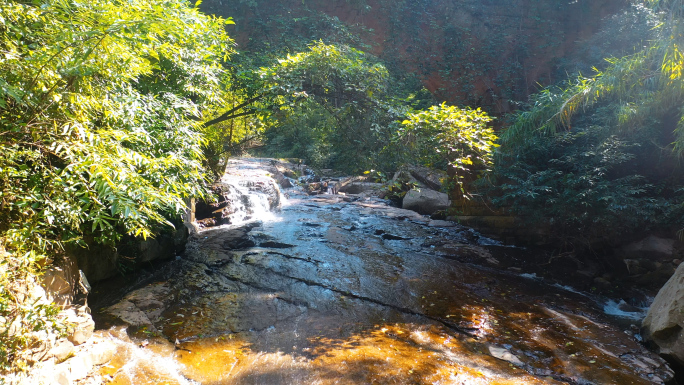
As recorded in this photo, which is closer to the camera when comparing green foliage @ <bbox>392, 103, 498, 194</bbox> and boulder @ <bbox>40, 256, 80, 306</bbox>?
boulder @ <bbox>40, 256, 80, 306</bbox>

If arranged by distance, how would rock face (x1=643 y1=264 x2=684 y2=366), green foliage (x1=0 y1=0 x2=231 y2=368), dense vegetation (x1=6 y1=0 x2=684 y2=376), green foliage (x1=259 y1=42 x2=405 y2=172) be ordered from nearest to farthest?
green foliage (x1=0 y1=0 x2=231 y2=368)
dense vegetation (x1=6 y1=0 x2=684 y2=376)
rock face (x1=643 y1=264 x2=684 y2=366)
green foliage (x1=259 y1=42 x2=405 y2=172)

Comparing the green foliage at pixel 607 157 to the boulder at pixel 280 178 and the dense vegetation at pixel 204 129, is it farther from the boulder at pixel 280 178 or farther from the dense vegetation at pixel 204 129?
the boulder at pixel 280 178

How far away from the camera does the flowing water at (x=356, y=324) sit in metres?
3.63

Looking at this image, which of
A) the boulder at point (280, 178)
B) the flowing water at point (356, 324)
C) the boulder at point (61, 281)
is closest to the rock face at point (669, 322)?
the flowing water at point (356, 324)

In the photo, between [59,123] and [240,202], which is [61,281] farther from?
[240,202]

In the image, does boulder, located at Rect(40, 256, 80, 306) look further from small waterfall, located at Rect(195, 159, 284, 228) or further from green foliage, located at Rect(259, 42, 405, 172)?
small waterfall, located at Rect(195, 159, 284, 228)

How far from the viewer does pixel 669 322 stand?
13.6 ft

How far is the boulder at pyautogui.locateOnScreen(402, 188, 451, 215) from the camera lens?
36.0 ft

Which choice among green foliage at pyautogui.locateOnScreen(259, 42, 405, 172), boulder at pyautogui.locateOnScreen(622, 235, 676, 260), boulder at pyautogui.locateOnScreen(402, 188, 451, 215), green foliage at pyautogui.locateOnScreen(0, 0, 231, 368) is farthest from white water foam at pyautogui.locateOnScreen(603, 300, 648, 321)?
green foliage at pyautogui.locateOnScreen(0, 0, 231, 368)

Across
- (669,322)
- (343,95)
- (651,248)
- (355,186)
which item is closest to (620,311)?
(669,322)

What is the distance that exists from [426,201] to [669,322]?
23.6 feet

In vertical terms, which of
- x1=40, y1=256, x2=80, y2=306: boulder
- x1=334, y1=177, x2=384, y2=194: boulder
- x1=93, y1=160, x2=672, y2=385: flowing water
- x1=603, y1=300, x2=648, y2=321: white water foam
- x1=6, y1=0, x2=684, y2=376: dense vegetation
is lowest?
x1=93, y1=160, x2=672, y2=385: flowing water

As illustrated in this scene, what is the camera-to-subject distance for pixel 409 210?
11.3 meters

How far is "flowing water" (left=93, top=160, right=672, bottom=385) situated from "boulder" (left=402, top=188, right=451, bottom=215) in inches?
130
